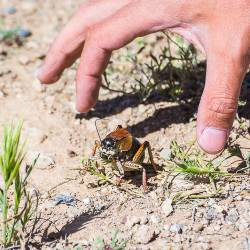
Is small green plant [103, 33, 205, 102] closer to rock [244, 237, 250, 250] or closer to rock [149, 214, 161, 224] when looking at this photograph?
rock [149, 214, 161, 224]

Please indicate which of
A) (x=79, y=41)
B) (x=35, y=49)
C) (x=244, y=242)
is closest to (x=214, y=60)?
(x=244, y=242)

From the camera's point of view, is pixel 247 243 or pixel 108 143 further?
pixel 108 143

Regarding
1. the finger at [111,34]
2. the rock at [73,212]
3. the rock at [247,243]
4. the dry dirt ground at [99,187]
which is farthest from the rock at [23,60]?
the rock at [247,243]

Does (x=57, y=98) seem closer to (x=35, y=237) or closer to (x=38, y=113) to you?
(x=38, y=113)

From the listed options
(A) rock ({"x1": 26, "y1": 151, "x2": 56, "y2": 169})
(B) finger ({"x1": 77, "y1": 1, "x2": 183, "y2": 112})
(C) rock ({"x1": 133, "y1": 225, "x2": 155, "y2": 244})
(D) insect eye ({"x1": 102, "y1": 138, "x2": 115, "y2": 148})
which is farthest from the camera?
(A) rock ({"x1": 26, "y1": 151, "x2": 56, "y2": 169})

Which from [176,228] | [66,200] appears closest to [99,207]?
[66,200]

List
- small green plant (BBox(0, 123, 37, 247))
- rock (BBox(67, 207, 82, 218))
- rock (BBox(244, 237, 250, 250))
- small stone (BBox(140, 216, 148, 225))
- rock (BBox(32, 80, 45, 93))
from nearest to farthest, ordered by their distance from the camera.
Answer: small green plant (BBox(0, 123, 37, 247))
rock (BBox(244, 237, 250, 250))
small stone (BBox(140, 216, 148, 225))
rock (BBox(67, 207, 82, 218))
rock (BBox(32, 80, 45, 93))

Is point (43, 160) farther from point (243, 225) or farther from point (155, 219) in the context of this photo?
point (243, 225)

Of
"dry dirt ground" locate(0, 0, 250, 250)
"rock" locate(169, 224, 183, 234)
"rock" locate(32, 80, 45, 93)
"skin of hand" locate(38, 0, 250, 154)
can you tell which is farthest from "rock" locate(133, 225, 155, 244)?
"rock" locate(32, 80, 45, 93)
